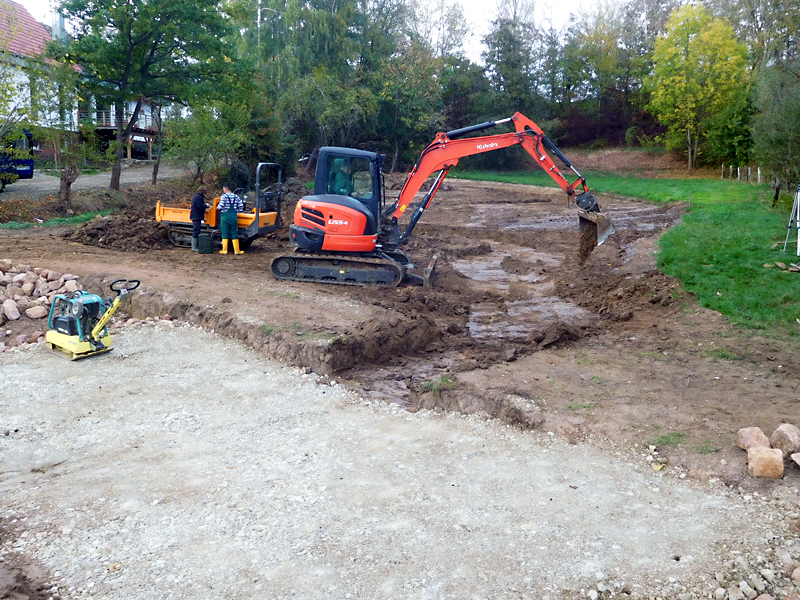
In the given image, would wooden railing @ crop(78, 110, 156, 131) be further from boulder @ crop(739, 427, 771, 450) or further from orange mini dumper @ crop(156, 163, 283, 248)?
boulder @ crop(739, 427, 771, 450)

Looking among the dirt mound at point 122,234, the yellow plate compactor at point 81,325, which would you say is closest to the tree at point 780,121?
the dirt mound at point 122,234

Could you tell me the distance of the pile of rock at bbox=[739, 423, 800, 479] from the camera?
18.8 feet

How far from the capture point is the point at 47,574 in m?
4.60

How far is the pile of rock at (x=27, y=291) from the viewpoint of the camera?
417 inches

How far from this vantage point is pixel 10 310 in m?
10.7

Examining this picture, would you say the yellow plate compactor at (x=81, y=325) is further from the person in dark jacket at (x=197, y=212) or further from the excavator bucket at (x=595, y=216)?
the excavator bucket at (x=595, y=216)

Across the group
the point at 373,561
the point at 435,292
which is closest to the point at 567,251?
the point at 435,292

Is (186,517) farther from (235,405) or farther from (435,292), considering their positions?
(435,292)

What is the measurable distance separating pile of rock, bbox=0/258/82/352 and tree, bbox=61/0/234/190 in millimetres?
10456

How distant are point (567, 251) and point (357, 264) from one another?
25.5ft

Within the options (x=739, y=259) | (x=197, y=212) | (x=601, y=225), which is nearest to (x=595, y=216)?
(x=601, y=225)

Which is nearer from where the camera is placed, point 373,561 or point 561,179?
point 373,561

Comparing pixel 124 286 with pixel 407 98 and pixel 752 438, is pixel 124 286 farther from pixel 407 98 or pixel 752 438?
pixel 407 98

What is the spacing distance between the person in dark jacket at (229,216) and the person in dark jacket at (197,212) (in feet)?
1.30
